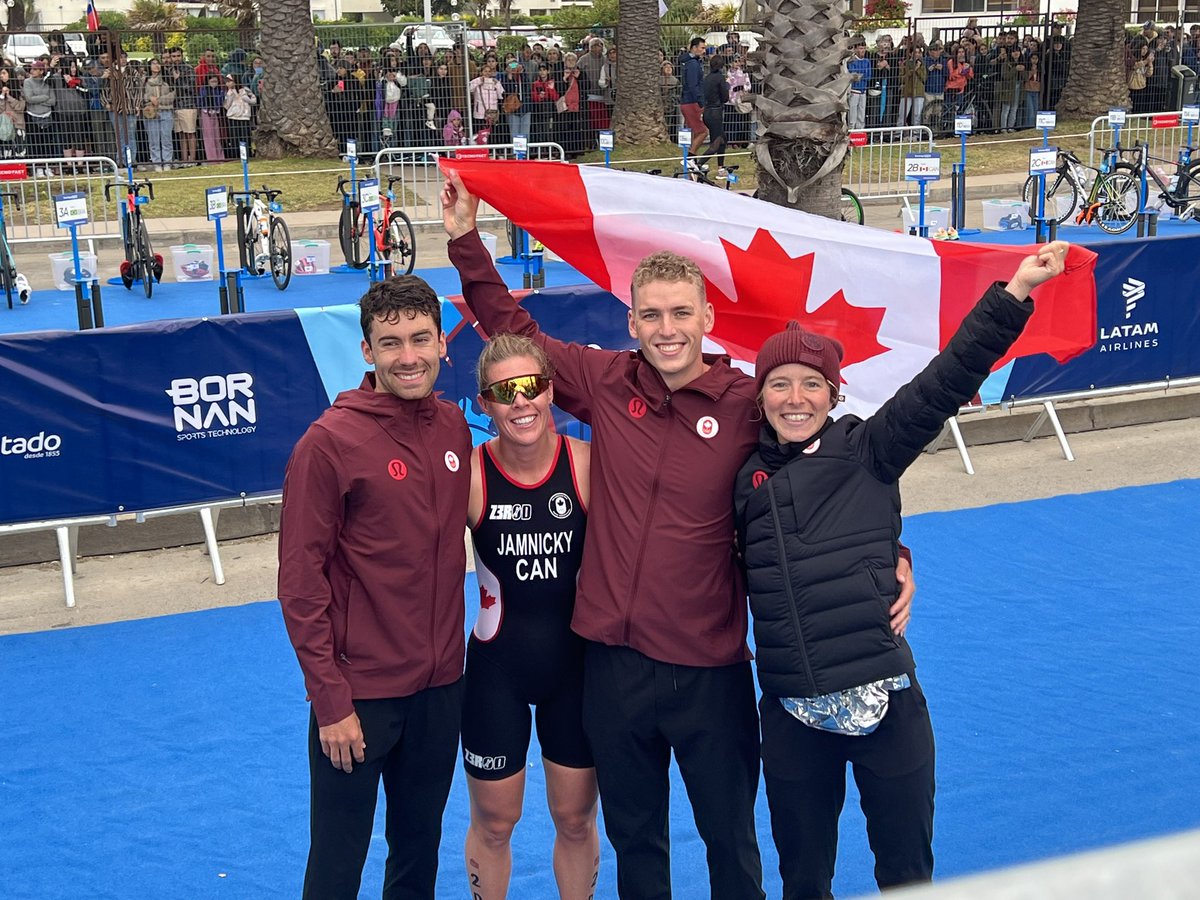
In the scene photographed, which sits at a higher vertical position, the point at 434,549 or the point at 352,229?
the point at 352,229

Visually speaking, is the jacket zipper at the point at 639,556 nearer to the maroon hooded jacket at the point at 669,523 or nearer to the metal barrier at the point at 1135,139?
the maroon hooded jacket at the point at 669,523

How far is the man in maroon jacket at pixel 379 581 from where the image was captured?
365 centimetres

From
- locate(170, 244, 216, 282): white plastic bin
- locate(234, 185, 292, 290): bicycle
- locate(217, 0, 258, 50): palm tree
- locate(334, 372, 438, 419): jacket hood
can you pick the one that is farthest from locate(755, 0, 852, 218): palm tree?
locate(217, 0, 258, 50): palm tree

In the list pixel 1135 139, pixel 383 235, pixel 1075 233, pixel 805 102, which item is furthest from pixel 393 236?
pixel 1135 139

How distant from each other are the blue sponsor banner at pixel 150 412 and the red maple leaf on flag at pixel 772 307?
368 cm

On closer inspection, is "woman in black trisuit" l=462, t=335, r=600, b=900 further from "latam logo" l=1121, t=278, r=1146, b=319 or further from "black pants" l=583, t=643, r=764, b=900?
"latam logo" l=1121, t=278, r=1146, b=319

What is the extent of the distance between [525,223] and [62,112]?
70.4 feet

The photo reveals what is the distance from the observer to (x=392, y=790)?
13.0ft

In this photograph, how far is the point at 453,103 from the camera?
26.3 metres

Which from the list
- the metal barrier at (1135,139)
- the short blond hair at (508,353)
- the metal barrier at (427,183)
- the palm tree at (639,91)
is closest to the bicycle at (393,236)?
the metal barrier at (427,183)

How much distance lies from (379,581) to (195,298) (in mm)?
13214

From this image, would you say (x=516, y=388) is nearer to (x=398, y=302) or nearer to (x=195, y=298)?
(x=398, y=302)

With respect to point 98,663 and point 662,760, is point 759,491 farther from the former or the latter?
point 98,663

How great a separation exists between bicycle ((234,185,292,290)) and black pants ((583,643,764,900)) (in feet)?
41.8
